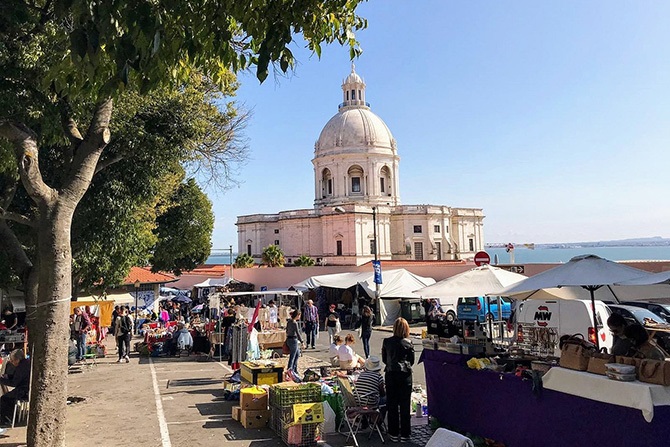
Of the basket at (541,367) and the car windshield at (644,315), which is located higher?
the basket at (541,367)

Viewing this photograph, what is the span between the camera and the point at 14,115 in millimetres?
7684

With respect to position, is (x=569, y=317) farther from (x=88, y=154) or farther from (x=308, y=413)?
(x=88, y=154)

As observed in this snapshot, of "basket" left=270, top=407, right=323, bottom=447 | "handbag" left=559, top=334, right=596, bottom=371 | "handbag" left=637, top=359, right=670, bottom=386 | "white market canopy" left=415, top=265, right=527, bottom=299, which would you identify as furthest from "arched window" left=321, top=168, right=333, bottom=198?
"handbag" left=637, top=359, right=670, bottom=386

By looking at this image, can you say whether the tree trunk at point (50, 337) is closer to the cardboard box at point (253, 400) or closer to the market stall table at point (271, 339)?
the cardboard box at point (253, 400)

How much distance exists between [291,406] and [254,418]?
1.09 meters

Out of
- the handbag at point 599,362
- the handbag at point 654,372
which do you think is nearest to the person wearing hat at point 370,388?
the handbag at point 599,362

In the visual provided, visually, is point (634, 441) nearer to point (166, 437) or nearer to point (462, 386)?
point (462, 386)

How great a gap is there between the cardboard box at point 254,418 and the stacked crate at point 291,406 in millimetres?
439

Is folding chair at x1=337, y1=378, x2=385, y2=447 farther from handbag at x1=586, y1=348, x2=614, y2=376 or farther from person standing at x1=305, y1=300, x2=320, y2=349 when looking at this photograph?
person standing at x1=305, y1=300, x2=320, y2=349

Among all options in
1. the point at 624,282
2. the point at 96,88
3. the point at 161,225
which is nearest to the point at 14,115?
the point at 96,88

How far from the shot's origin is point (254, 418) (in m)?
8.48

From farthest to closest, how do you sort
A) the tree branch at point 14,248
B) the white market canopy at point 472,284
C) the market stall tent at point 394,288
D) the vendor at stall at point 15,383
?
the market stall tent at point 394,288 → the tree branch at point 14,248 → the white market canopy at point 472,284 → the vendor at stall at point 15,383

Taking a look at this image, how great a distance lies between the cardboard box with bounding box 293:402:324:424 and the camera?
24.6ft

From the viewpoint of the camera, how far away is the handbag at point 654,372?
16.6ft
